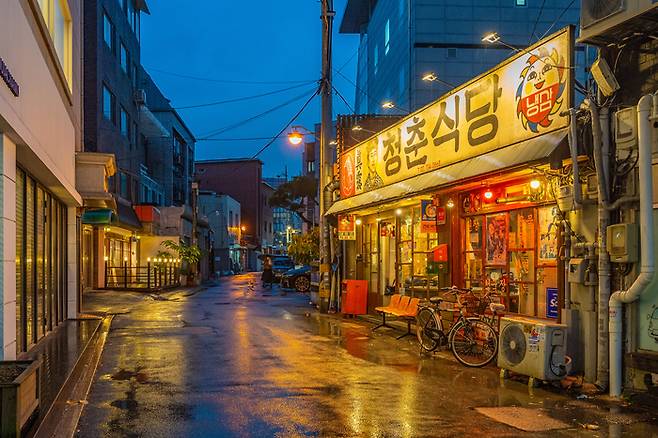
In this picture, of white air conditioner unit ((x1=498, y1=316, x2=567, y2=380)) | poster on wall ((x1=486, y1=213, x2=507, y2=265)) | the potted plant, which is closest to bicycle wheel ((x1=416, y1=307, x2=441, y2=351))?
poster on wall ((x1=486, y1=213, x2=507, y2=265))

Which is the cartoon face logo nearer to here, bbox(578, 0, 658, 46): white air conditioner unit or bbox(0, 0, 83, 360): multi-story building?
bbox(578, 0, 658, 46): white air conditioner unit

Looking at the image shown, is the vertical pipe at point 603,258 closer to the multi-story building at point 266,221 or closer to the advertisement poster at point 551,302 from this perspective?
the advertisement poster at point 551,302

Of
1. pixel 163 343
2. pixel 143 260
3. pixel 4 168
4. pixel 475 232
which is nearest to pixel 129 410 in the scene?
pixel 4 168

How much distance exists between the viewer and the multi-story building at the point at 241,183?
9025 cm

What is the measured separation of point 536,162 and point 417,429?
14.9ft

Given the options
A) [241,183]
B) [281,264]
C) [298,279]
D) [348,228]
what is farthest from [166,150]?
[241,183]

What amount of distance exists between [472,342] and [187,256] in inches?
1351

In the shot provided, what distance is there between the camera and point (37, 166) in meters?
11.0

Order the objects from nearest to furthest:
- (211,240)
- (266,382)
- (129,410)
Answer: (129,410) < (266,382) < (211,240)

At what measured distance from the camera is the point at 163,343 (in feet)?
45.4

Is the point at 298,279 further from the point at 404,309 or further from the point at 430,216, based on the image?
the point at 430,216

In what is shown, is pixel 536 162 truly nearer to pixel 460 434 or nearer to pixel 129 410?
pixel 460 434

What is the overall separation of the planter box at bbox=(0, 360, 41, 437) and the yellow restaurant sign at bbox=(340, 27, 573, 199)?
7710mm

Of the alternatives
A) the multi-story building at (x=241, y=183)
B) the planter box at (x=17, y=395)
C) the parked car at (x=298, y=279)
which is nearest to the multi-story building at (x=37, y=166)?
A: the planter box at (x=17, y=395)
